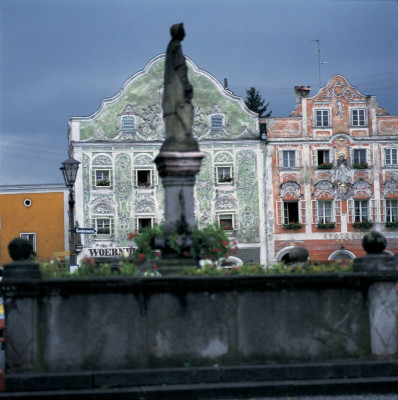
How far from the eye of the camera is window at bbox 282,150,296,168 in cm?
4606

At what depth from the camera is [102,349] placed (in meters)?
9.73

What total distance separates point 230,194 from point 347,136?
24.8 feet

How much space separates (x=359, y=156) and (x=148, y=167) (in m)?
12.2

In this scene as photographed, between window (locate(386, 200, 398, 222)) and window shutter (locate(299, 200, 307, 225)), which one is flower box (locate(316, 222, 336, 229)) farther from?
window (locate(386, 200, 398, 222))

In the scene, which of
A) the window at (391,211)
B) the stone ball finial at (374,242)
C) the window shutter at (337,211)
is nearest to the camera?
the stone ball finial at (374,242)

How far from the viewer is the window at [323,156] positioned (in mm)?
46459

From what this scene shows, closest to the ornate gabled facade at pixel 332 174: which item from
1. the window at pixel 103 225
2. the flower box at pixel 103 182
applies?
the window at pixel 103 225

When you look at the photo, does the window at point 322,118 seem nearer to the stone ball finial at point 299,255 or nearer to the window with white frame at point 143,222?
the window with white frame at point 143,222

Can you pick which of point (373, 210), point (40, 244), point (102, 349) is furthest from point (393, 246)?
point (102, 349)

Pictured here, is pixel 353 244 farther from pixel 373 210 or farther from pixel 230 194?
pixel 230 194

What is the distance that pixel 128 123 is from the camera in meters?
45.9

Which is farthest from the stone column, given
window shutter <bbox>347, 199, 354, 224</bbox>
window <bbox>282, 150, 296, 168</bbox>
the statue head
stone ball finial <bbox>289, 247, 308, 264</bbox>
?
window shutter <bbox>347, 199, 354, 224</bbox>

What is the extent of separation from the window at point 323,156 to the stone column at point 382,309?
36357mm

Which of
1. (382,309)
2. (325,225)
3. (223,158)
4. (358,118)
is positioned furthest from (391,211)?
(382,309)
